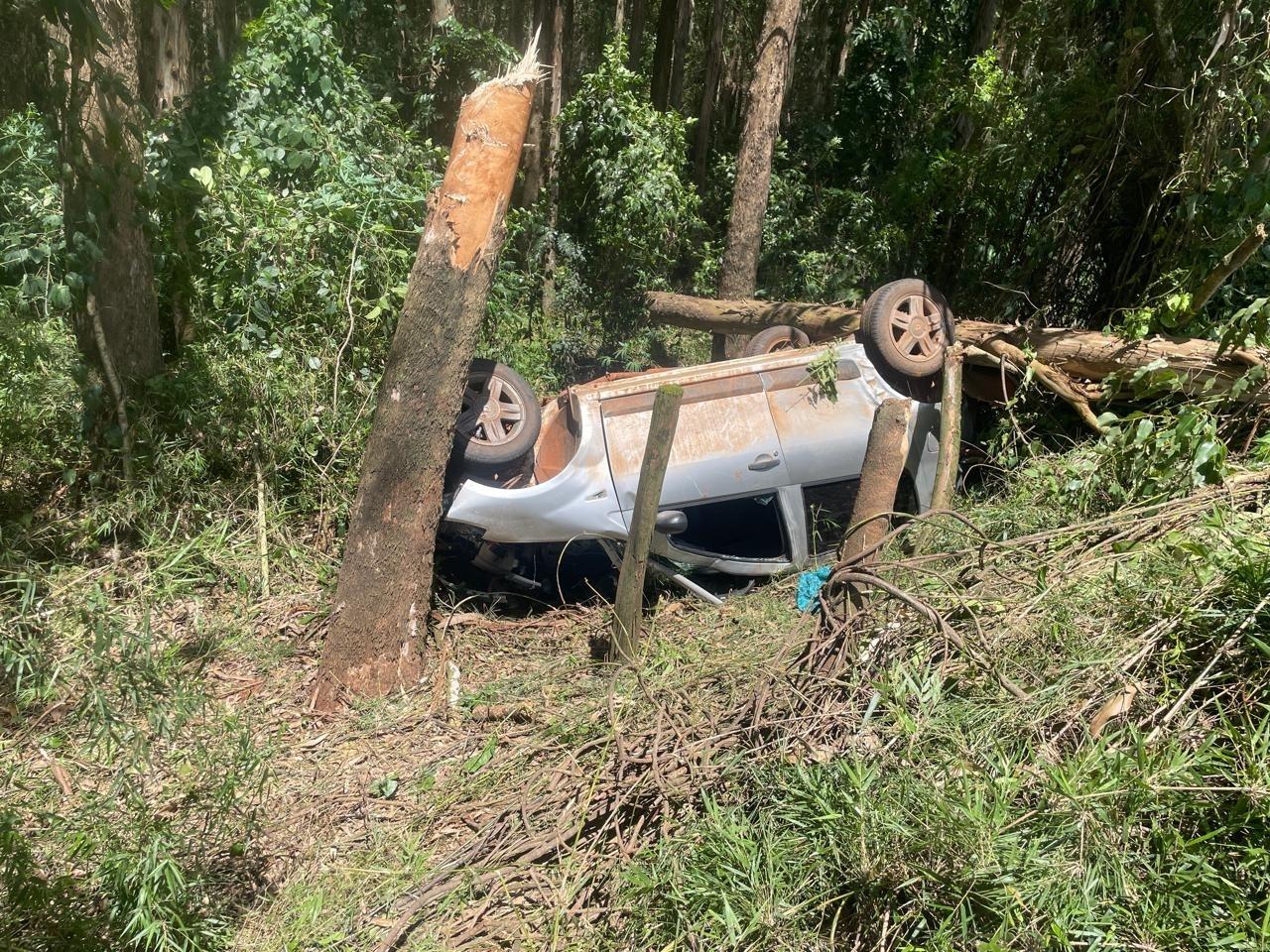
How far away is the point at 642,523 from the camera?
5.22m

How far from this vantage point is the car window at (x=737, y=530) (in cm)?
652

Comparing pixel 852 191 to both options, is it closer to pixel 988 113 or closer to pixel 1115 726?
pixel 988 113

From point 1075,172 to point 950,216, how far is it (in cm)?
222

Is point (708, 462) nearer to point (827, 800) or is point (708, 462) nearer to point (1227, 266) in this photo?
point (827, 800)

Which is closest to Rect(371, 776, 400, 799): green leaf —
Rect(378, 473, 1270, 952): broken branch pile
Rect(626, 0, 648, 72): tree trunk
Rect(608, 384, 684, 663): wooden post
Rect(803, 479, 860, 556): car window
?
Rect(378, 473, 1270, 952): broken branch pile

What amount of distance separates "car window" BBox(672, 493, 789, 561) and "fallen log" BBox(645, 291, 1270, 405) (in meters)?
1.84

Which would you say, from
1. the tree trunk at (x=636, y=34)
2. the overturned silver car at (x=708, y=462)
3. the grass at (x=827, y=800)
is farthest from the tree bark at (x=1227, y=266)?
the tree trunk at (x=636, y=34)

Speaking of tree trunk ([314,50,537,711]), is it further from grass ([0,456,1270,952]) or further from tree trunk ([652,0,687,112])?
tree trunk ([652,0,687,112])

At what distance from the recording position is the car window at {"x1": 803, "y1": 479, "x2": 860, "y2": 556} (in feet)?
20.6

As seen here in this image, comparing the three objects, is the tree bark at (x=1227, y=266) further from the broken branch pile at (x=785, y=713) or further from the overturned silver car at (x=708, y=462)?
the broken branch pile at (x=785, y=713)

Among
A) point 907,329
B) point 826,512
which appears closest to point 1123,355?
point 907,329

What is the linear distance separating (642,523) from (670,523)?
0.79 meters

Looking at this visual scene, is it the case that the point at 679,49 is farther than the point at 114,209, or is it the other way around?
the point at 679,49

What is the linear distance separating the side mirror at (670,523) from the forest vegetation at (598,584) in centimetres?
54
